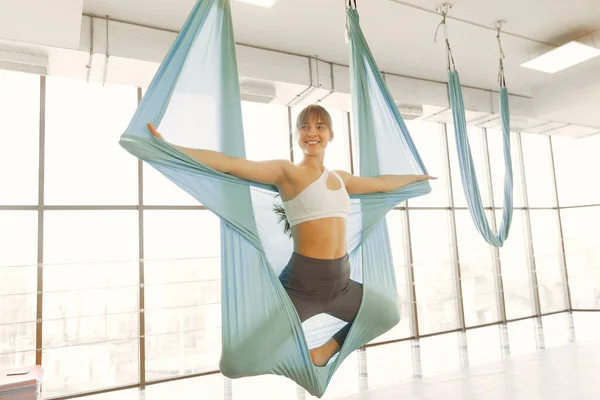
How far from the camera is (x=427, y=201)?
227 inches

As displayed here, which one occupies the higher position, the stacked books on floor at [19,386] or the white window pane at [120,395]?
the stacked books on floor at [19,386]

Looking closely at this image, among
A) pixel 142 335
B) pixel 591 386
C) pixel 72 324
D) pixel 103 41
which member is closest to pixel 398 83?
pixel 103 41

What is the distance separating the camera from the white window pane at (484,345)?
4137 millimetres

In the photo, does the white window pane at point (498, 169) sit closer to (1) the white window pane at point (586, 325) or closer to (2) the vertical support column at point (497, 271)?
(2) the vertical support column at point (497, 271)

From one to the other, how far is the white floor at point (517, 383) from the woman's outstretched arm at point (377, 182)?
1626 millimetres

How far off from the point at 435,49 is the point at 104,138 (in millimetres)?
3321

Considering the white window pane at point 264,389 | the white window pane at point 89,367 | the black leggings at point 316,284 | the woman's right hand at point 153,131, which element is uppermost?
the woman's right hand at point 153,131

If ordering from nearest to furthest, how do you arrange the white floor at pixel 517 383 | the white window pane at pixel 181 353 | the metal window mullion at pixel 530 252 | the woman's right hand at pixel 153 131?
the woman's right hand at pixel 153 131 → the white floor at pixel 517 383 → the white window pane at pixel 181 353 → the metal window mullion at pixel 530 252

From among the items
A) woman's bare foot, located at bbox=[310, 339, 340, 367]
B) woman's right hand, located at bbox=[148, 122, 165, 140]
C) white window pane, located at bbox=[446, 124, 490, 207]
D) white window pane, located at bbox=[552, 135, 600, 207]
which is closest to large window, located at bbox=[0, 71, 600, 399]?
white window pane, located at bbox=[446, 124, 490, 207]

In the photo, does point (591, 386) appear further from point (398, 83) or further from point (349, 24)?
point (398, 83)

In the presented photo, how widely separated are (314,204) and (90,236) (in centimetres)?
285

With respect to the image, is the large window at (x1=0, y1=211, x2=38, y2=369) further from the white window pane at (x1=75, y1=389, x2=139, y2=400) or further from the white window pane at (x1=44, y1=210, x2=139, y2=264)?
the white window pane at (x1=75, y1=389, x2=139, y2=400)

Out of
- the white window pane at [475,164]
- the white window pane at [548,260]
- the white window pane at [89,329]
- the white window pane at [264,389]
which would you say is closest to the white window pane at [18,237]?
the white window pane at [89,329]

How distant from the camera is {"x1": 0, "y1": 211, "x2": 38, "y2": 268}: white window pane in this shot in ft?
12.0
